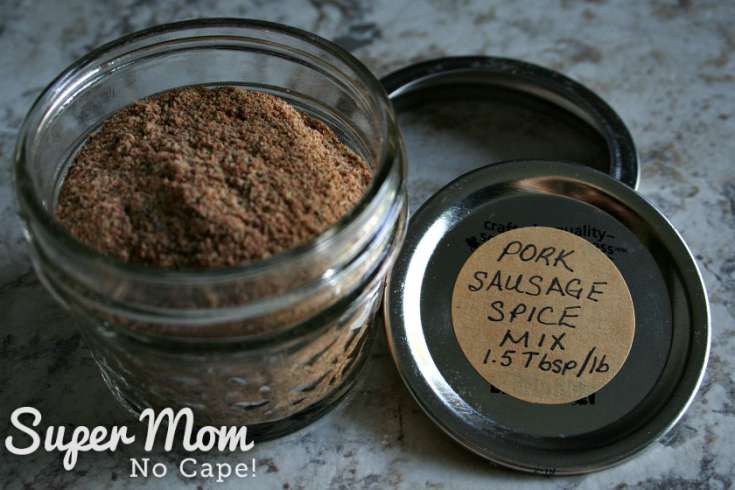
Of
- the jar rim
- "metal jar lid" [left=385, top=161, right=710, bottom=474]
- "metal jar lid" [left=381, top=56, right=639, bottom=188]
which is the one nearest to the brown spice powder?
the jar rim

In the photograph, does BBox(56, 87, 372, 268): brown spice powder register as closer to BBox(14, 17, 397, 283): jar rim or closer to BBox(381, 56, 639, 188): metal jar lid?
BBox(14, 17, 397, 283): jar rim

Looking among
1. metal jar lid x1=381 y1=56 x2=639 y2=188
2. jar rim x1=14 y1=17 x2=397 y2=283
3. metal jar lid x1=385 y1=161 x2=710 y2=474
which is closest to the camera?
jar rim x1=14 y1=17 x2=397 y2=283

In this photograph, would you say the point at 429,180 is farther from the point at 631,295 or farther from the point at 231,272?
the point at 231,272

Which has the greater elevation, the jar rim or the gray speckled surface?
the jar rim

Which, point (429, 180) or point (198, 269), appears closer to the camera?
point (198, 269)

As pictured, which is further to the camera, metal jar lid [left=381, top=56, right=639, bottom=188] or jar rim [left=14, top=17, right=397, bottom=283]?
metal jar lid [left=381, top=56, right=639, bottom=188]

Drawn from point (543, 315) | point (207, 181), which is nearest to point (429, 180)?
point (543, 315)

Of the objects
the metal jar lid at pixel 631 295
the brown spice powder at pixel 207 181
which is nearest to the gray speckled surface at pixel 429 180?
the metal jar lid at pixel 631 295
